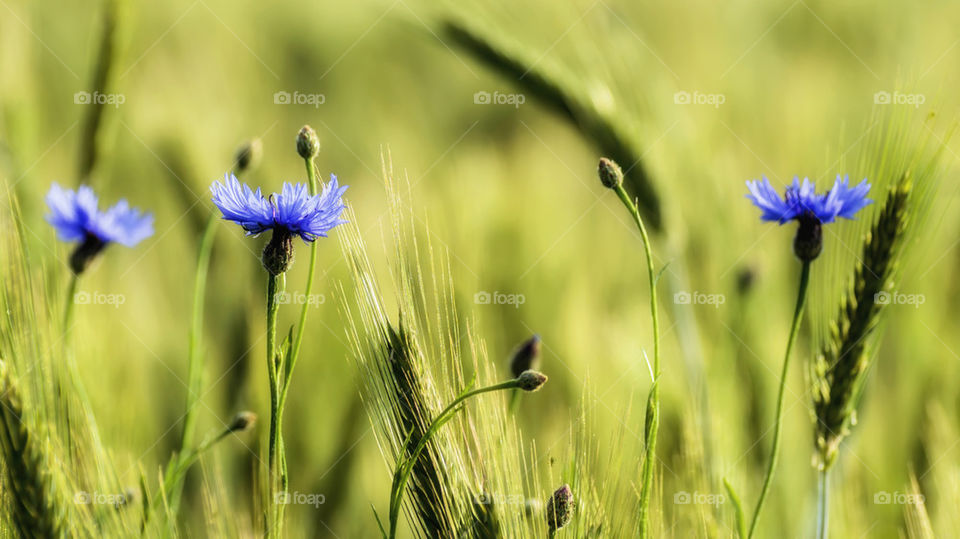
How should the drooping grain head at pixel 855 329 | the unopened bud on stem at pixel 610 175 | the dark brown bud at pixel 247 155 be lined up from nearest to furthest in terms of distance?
the unopened bud on stem at pixel 610 175 < the drooping grain head at pixel 855 329 < the dark brown bud at pixel 247 155

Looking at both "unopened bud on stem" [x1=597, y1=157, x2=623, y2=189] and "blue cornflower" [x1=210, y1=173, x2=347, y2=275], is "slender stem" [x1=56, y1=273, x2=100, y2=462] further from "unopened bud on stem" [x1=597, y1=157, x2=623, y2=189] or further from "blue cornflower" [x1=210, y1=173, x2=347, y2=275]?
"unopened bud on stem" [x1=597, y1=157, x2=623, y2=189]

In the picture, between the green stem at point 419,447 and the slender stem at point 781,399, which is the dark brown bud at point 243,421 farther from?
the slender stem at point 781,399

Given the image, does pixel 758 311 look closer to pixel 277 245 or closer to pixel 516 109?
pixel 277 245

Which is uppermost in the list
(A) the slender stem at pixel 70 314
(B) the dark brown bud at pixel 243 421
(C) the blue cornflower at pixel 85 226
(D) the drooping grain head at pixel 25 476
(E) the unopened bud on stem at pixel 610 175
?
(C) the blue cornflower at pixel 85 226

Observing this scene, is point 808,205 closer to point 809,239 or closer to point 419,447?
point 809,239

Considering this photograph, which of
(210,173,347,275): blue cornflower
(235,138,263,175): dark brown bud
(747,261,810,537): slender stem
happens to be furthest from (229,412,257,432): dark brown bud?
(747,261,810,537): slender stem

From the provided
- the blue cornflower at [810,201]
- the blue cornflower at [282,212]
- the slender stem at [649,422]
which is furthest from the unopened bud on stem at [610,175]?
the blue cornflower at [282,212]

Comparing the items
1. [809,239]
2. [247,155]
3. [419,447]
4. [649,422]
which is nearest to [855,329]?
[809,239]
